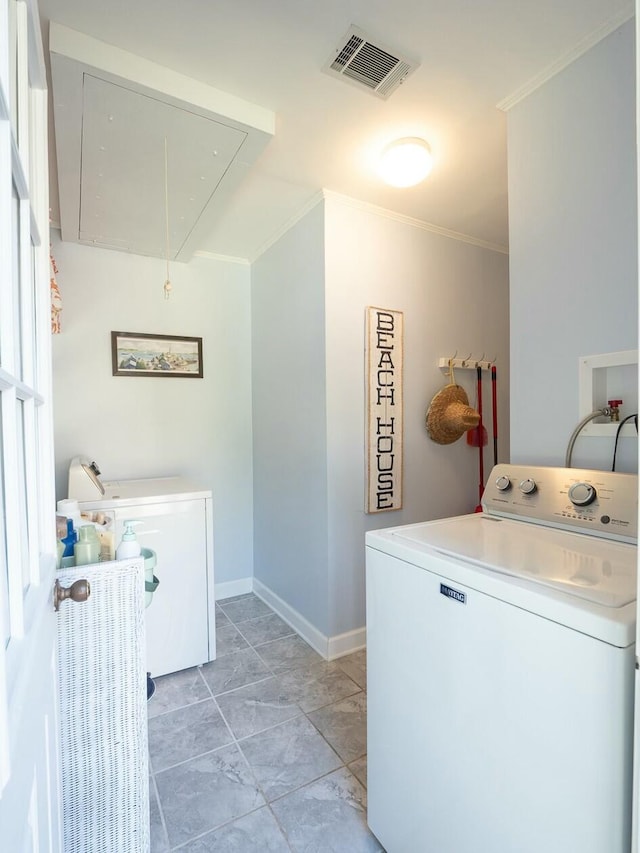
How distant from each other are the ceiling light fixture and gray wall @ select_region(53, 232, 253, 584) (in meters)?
1.55

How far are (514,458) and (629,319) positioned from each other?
58 centimetres

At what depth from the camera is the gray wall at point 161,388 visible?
2.70 metres

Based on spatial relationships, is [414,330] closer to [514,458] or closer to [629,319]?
[514,458]

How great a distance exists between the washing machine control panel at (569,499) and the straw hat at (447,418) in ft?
4.02

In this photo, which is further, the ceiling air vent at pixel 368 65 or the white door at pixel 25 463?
the ceiling air vent at pixel 368 65

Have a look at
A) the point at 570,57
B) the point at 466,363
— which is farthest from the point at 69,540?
the point at 466,363

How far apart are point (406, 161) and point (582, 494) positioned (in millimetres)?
1588

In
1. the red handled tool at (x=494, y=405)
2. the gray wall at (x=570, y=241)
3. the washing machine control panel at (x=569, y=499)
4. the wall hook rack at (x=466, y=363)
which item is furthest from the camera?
the red handled tool at (x=494, y=405)

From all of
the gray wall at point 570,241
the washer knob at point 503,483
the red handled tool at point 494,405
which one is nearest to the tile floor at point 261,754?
the washer knob at point 503,483

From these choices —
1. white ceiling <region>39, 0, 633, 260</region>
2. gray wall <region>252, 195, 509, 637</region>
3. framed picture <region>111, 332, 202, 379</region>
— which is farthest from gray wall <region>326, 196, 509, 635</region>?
framed picture <region>111, 332, 202, 379</region>

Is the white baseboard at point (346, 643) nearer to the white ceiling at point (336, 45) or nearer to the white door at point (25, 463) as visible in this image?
the white door at point (25, 463)

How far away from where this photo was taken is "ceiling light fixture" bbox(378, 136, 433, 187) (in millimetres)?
1878

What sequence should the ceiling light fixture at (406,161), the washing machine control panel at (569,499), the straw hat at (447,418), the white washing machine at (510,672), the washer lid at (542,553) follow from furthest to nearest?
the straw hat at (447,418), the ceiling light fixture at (406,161), the washing machine control panel at (569,499), the washer lid at (542,553), the white washing machine at (510,672)

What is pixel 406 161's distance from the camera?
1.92 metres
